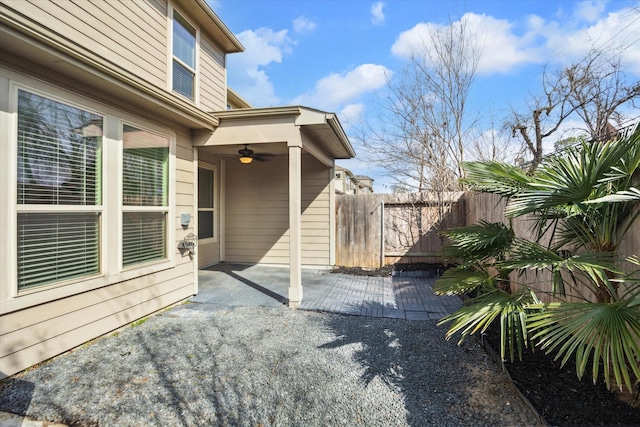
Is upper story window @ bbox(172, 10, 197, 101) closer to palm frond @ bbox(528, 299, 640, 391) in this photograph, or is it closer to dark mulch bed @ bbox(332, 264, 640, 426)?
palm frond @ bbox(528, 299, 640, 391)

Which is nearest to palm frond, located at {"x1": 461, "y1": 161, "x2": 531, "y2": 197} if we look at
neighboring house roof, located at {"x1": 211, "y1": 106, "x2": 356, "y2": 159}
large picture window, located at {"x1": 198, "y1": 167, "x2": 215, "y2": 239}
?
neighboring house roof, located at {"x1": 211, "y1": 106, "x2": 356, "y2": 159}

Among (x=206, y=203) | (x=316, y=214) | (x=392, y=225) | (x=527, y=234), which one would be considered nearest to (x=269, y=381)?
(x=527, y=234)

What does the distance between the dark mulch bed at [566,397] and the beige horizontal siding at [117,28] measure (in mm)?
4704

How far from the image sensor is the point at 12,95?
8.66 ft

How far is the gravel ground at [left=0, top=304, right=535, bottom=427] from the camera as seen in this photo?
2.19 m

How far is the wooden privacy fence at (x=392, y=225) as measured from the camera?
691 centimetres

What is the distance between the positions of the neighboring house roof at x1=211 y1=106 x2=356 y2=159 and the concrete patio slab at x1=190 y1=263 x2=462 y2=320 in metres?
2.48

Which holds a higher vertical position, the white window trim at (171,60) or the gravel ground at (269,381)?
the white window trim at (171,60)

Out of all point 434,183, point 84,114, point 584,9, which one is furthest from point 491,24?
point 84,114

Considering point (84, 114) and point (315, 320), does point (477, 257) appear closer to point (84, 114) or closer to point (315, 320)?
point (315, 320)

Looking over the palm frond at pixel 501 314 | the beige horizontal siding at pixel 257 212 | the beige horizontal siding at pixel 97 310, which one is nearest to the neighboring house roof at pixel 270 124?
the beige horizontal siding at pixel 97 310

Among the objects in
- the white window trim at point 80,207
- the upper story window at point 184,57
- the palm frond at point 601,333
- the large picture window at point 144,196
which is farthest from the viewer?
the upper story window at point 184,57

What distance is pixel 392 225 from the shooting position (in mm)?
7051

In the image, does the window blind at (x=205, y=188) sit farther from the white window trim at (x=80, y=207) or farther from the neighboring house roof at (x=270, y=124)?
the white window trim at (x=80, y=207)
